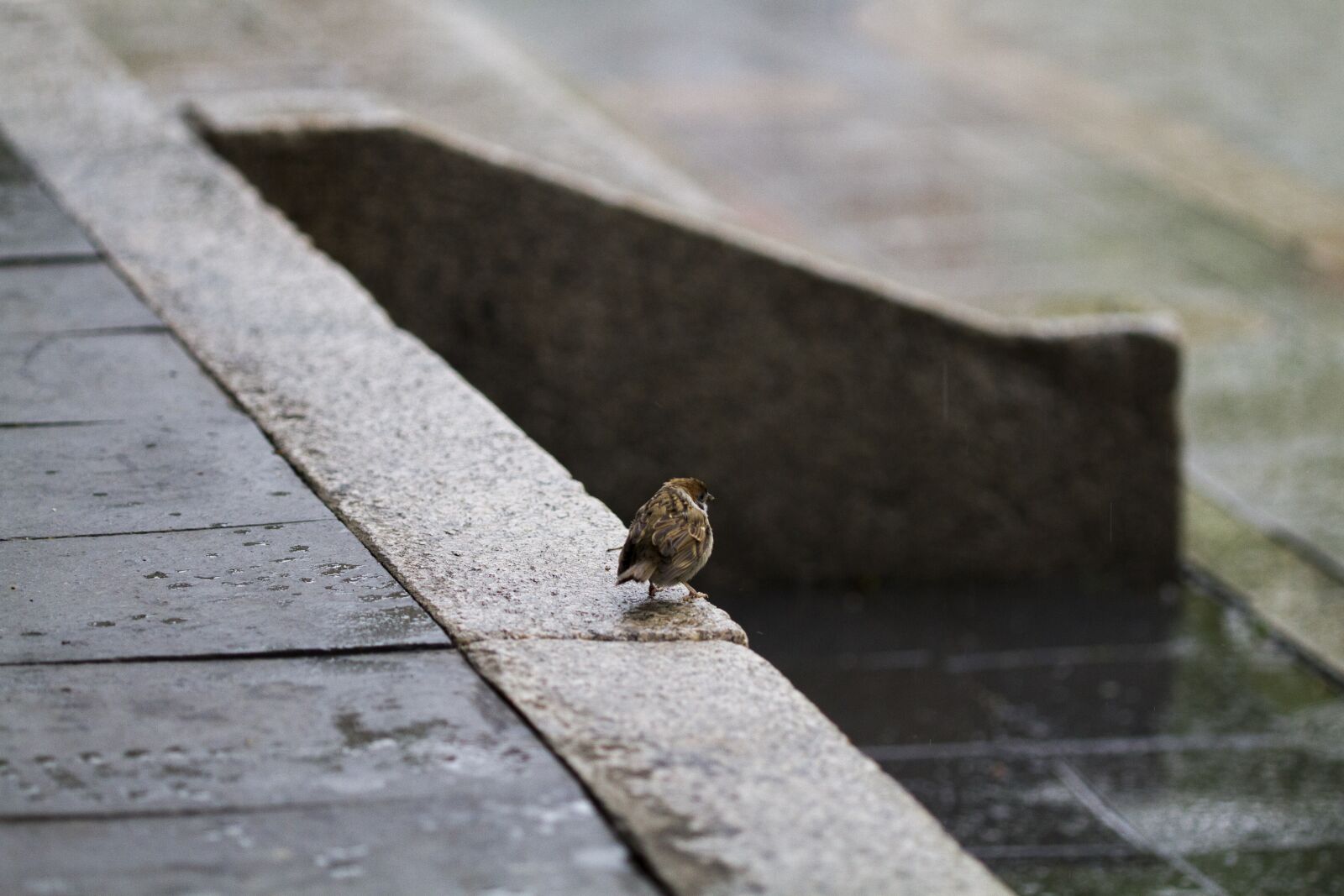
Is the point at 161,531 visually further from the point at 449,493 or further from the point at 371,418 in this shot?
the point at 371,418

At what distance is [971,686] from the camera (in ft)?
18.2

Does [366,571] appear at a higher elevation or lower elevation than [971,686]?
higher

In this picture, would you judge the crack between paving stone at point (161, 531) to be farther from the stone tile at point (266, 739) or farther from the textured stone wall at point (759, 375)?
→ the textured stone wall at point (759, 375)

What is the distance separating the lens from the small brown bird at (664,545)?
2746mm

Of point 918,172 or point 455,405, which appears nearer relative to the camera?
point 455,405

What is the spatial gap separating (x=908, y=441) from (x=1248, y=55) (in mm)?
10044

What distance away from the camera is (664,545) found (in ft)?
8.99

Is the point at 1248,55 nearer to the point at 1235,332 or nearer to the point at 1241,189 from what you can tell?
the point at 1241,189

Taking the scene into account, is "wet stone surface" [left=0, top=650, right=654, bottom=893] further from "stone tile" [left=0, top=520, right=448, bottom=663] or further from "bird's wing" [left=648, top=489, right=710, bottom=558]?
"bird's wing" [left=648, top=489, right=710, bottom=558]

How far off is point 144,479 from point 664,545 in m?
1.20

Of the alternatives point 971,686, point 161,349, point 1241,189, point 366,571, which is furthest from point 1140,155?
point 366,571

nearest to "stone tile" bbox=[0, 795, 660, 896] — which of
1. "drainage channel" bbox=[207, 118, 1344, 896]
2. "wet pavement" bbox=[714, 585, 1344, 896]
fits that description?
"wet pavement" bbox=[714, 585, 1344, 896]

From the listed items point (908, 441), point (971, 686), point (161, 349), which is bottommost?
point (971, 686)

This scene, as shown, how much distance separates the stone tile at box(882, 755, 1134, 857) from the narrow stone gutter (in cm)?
187
